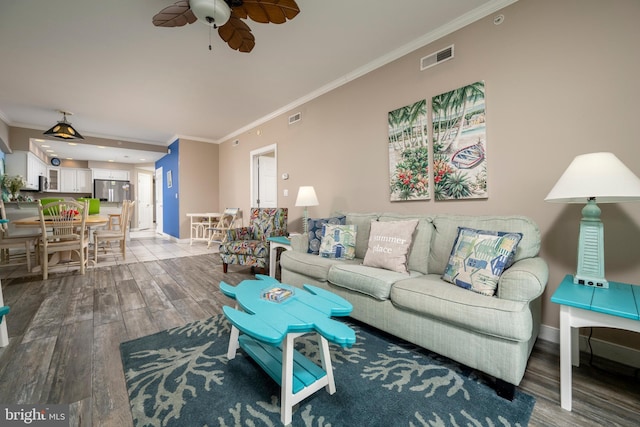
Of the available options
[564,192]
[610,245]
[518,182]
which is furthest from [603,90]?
[610,245]

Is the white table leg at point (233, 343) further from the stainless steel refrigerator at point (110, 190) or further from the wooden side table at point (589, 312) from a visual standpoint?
the stainless steel refrigerator at point (110, 190)

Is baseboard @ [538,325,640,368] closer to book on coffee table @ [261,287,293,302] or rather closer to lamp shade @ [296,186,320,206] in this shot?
book on coffee table @ [261,287,293,302]

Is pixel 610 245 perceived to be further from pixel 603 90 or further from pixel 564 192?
pixel 603 90

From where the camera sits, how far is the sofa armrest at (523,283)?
1352 mm

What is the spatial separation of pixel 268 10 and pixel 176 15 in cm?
69

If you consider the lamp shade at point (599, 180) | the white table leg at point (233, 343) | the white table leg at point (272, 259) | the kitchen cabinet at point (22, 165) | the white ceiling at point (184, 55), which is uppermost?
the white ceiling at point (184, 55)

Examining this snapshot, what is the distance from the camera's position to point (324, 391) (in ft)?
4.57

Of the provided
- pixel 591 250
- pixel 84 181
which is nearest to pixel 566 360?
pixel 591 250

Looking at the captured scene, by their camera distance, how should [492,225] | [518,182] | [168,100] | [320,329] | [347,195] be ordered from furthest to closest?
[168,100] → [347,195] → [518,182] → [492,225] → [320,329]

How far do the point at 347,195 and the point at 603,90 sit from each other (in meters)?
2.37

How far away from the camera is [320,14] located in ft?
7.57

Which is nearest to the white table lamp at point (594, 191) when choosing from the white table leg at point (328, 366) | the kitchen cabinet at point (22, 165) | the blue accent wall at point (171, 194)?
the white table leg at point (328, 366)

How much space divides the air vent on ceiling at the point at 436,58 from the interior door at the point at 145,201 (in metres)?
10.4

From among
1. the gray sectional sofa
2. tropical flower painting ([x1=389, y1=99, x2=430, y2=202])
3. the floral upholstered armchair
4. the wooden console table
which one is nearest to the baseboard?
the gray sectional sofa
